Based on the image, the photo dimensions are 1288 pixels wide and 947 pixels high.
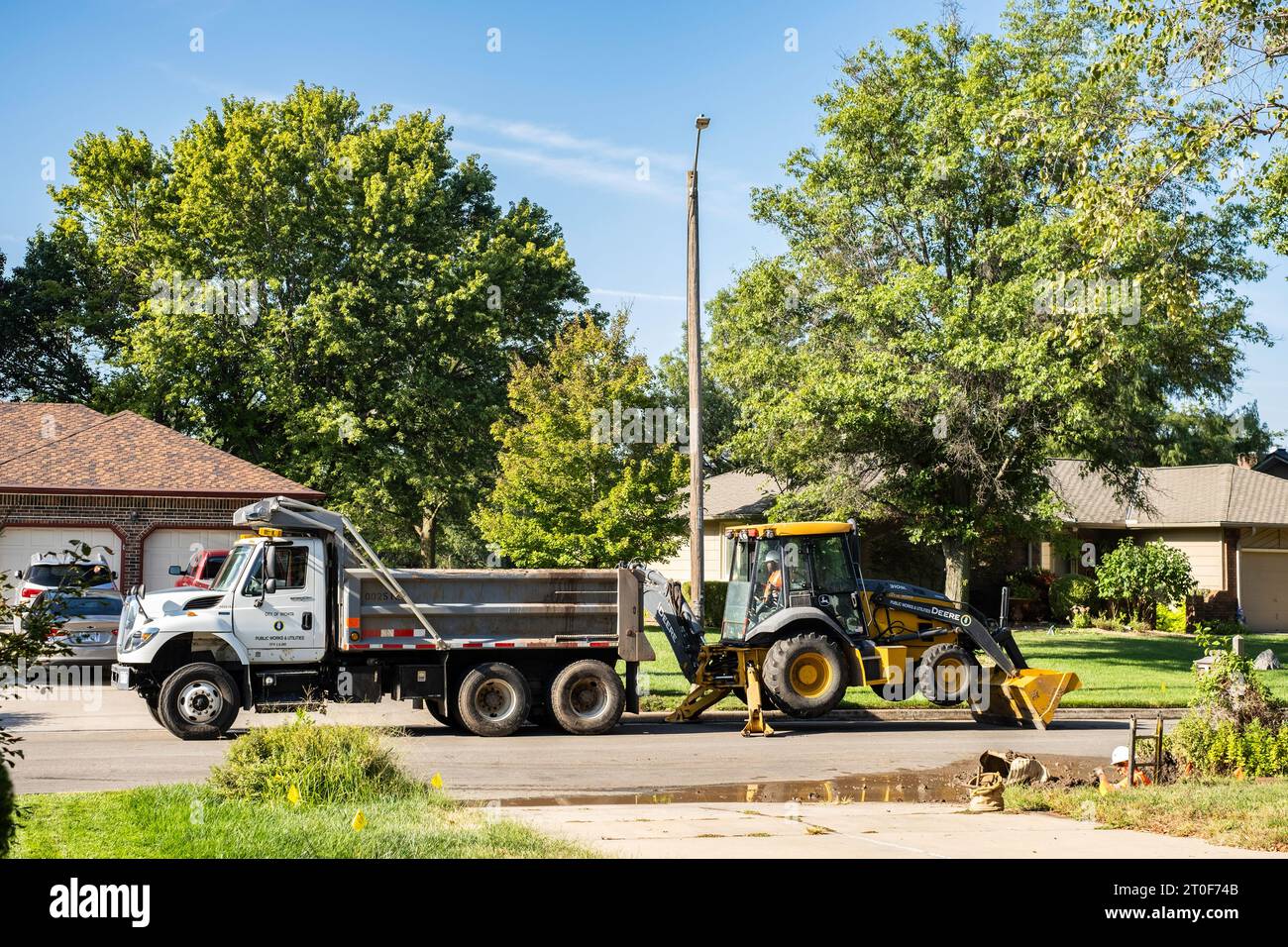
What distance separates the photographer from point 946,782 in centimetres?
1247

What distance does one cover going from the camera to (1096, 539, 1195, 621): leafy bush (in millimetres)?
34750

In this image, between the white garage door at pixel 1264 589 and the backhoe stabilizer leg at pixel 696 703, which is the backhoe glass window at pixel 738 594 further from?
the white garage door at pixel 1264 589

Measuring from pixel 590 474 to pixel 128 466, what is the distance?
10.9 meters

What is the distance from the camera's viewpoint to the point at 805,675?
642 inches

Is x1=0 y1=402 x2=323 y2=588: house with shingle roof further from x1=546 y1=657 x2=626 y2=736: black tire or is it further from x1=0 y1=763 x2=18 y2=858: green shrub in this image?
x1=0 y1=763 x2=18 y2=858: green shrub

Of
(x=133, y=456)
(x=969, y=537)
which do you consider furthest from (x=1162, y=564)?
(x=133, y=456)

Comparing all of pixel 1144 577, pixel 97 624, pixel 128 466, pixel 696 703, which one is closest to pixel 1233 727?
pixel 696 703

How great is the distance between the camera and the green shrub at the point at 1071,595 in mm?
35719

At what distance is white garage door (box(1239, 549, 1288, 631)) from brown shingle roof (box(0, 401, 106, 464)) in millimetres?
33043

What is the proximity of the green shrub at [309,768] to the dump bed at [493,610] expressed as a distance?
4.75 m

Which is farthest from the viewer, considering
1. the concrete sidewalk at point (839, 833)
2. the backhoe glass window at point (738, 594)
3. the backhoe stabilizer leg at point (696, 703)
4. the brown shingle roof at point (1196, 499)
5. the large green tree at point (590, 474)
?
the brown shingle roof at point (1196, 499)

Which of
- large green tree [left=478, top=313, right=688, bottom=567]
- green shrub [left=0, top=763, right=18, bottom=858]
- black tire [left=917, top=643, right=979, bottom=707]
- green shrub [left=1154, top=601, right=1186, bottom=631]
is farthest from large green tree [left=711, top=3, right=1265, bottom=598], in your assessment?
green shrub [left=0, top=763, right=18, bottom=858]

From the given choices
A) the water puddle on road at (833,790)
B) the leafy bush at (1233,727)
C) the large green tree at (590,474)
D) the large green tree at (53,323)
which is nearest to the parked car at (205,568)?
the large green tree at (590,474)

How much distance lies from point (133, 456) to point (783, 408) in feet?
49.6
